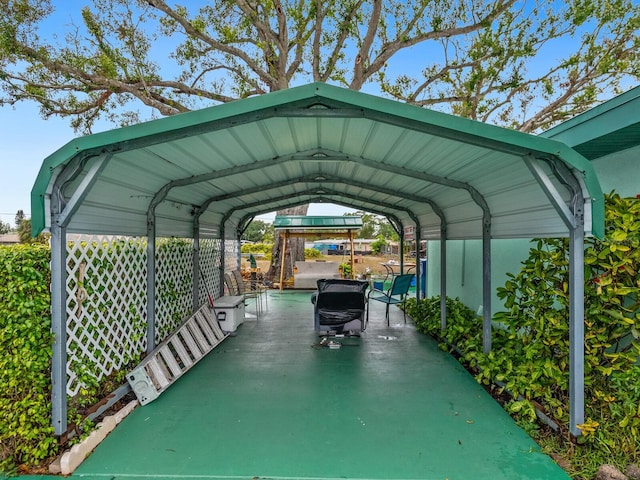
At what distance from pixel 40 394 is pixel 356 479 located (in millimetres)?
2297

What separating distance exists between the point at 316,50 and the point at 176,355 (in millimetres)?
8253

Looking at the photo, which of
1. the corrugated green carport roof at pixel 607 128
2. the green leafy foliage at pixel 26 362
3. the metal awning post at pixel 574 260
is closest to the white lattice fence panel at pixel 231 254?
the green leafy foliage at pixel 26 362

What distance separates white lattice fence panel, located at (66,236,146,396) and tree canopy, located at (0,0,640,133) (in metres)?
7.32

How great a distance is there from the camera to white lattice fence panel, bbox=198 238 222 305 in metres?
6.23

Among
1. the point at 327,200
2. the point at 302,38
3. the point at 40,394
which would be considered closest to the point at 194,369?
the point at 40,394

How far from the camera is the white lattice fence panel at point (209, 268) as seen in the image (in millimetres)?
6227

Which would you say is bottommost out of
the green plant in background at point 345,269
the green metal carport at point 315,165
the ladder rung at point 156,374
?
the ladder rung at point 156,374

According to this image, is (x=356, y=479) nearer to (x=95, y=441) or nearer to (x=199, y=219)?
(x=95, y=441)

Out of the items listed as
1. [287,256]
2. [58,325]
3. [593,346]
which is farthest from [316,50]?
[593,346]

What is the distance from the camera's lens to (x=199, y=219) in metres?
5.90

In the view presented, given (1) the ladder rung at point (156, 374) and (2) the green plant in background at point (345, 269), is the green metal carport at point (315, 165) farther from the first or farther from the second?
(2) the green plant in background at point (345, 269)

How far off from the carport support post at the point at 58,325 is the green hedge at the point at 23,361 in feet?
0.14

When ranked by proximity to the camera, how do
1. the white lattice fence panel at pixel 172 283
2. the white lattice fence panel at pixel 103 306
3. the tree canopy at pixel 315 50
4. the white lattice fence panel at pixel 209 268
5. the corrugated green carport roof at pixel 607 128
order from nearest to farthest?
the corrugated green carport roof at pixel 607 128 < the white lattice fence panel at pixel 103 306 < the white lattice fence panel at pixel 172 283 < the white lattice fence panel at pixel 209 268 < the tree canopy at pixel 315 50

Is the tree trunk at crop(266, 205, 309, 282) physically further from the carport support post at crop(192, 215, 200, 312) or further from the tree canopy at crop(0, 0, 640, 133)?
the carport support post at crop(192, 215, 200, 312)
